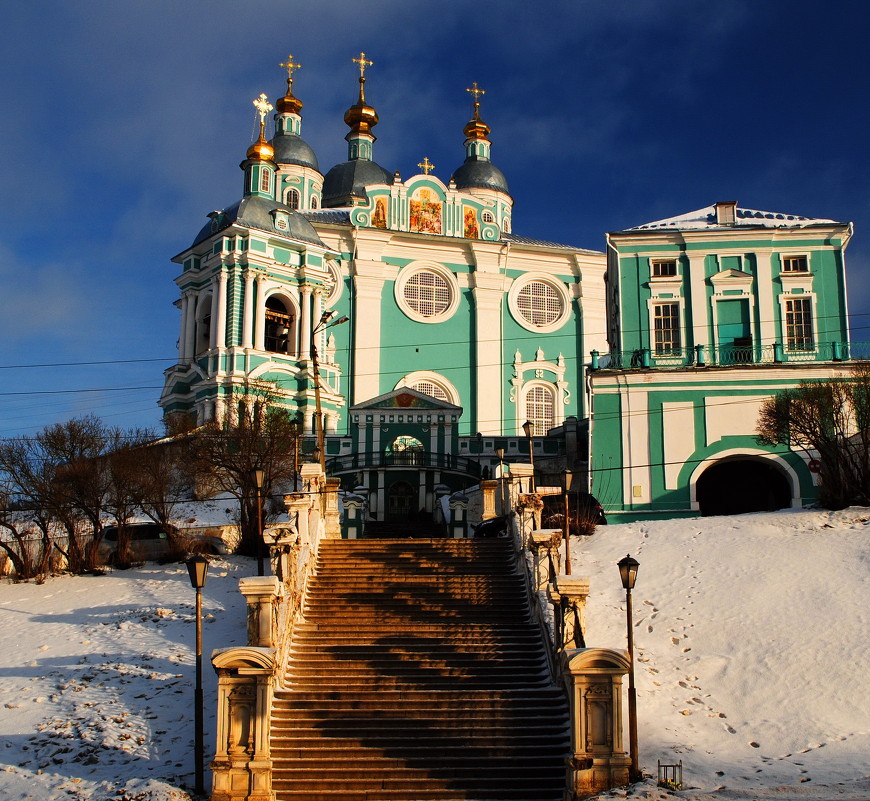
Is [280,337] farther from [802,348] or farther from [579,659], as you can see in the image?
[579,659]

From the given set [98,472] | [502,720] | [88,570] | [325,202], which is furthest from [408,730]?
[325,202]

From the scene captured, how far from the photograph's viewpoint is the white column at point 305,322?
1657 inches

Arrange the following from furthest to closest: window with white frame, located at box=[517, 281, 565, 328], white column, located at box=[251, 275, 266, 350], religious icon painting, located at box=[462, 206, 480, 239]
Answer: window with white frame, located at box=[517, 281, 565, 328]
religious icon painting, located at box=[462, 206, 480, 239]
white column, located at box=[251, 275, 266, 350]

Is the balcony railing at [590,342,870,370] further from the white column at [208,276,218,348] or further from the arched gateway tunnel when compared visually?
the white column at [208,276,218,348]

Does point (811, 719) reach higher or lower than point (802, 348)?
lower

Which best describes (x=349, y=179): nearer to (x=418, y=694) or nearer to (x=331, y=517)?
(x=331, y=517)

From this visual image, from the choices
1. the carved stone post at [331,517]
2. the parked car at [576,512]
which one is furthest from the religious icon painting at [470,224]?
the carved stone post at [331,517]

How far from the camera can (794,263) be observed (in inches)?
1275

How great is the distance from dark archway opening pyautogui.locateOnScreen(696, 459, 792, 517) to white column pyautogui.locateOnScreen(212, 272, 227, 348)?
19.0m

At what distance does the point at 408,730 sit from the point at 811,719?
5.88m

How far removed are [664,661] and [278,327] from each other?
92.8 ft

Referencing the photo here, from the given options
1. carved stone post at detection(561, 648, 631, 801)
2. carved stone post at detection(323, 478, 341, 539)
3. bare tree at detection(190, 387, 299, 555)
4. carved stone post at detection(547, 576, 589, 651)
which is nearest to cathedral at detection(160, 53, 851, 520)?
bare tree at detection(190, 387, 299, 555)

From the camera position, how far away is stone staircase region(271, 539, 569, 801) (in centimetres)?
1464

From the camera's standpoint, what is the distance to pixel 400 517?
32.6 metres
